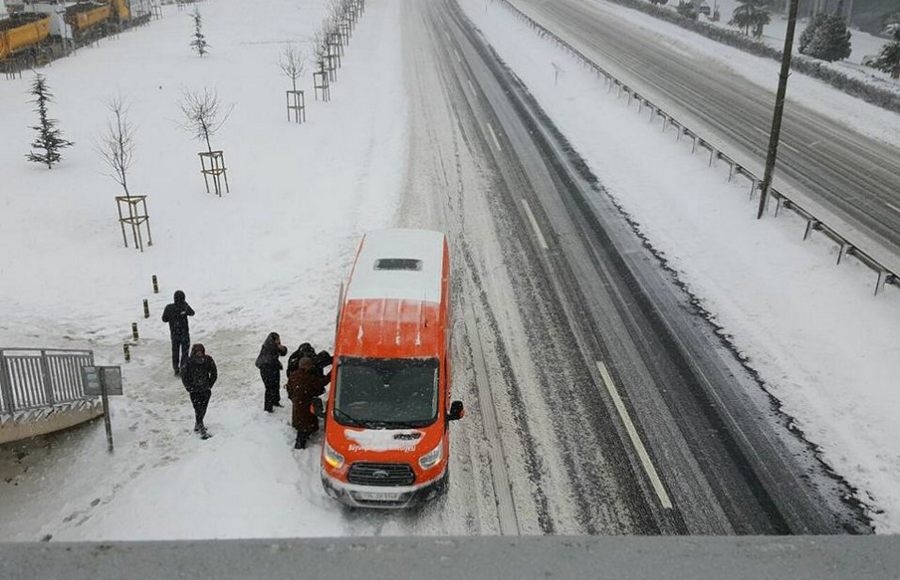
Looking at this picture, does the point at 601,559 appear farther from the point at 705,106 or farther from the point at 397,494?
the point at 705,106

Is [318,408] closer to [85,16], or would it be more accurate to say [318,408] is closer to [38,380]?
[38,380]

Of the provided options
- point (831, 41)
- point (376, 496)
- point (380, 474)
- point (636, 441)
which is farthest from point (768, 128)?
point (376, 496)

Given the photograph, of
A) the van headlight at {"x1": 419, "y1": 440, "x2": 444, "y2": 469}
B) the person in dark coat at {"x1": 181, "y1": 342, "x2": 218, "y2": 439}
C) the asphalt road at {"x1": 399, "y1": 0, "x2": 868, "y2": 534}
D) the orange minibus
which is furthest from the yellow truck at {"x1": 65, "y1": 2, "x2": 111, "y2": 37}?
the van headlight at {"x1": 419, "y1": 440, "x2": 444, "y2": 469}

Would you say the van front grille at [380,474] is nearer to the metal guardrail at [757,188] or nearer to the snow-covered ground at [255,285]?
the snow-covered ground at [255,285]

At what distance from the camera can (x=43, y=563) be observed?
3236 millimetres

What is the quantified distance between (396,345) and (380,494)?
82.3 inches

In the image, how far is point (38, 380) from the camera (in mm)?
10516

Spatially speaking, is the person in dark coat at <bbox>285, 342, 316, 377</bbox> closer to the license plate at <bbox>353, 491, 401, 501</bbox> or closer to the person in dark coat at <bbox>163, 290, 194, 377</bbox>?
the license plate at <bbox>353, 491, 401, 501</bbox>

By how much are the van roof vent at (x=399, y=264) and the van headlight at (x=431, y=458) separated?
3.48m

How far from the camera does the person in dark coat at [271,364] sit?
11.1 m

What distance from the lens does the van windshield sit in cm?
934

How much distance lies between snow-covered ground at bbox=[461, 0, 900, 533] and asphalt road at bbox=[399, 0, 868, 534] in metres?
0.61

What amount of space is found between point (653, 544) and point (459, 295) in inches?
489

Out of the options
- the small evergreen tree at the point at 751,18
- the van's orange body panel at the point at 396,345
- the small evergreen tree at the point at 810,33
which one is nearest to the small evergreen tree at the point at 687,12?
the small evergreen tree at the point at 751,18
